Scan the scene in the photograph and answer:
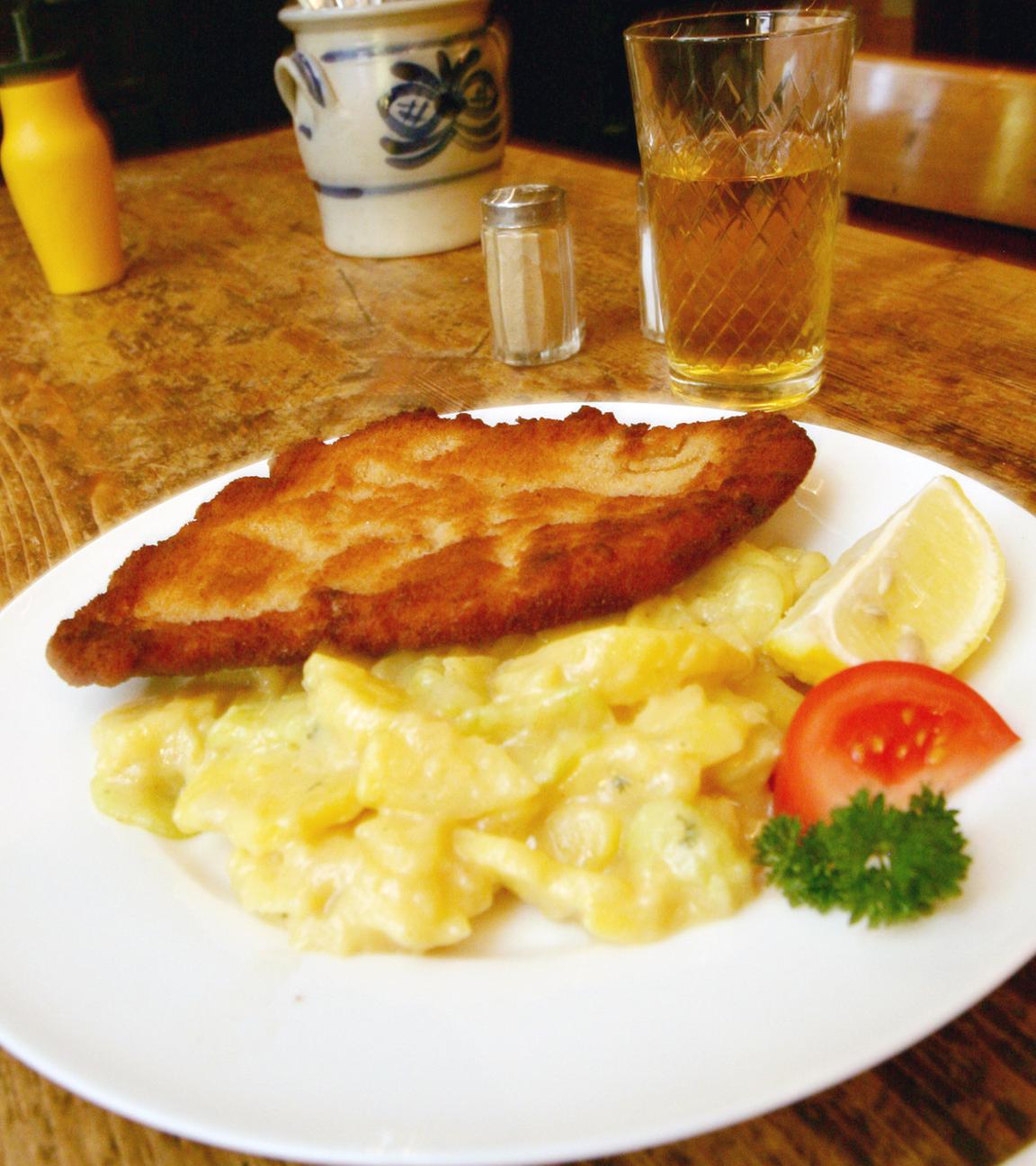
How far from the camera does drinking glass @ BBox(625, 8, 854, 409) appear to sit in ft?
7.27

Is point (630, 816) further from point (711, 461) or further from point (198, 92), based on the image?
point (198, 92)

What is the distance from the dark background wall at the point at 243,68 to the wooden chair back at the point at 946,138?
497 centimetres

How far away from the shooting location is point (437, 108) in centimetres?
341

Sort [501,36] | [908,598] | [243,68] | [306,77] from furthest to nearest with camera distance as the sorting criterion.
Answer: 1. [243,68]
2. [501,36]
3. [306,77]
4. [908,598]

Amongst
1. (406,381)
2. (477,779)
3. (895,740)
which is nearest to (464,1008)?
(477,779)

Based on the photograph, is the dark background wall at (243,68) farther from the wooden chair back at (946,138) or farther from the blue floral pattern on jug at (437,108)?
the blue floral pattern on jug at (437,108)

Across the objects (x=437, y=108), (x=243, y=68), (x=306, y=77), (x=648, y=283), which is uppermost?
(x=306, y=77)

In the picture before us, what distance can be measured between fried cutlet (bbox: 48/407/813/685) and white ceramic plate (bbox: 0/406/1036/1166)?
34 centimetres

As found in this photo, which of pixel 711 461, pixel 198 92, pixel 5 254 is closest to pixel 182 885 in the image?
pixel 711 461

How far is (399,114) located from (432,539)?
2.13 m

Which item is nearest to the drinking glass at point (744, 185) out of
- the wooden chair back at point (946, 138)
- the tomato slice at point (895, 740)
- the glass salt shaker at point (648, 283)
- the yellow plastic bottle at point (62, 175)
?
the glass salt shaker at point (648, 283)

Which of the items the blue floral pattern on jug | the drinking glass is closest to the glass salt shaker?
the drinking glass

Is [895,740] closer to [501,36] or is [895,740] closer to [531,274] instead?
[531,274]

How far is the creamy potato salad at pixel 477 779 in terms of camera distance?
4.03ft
